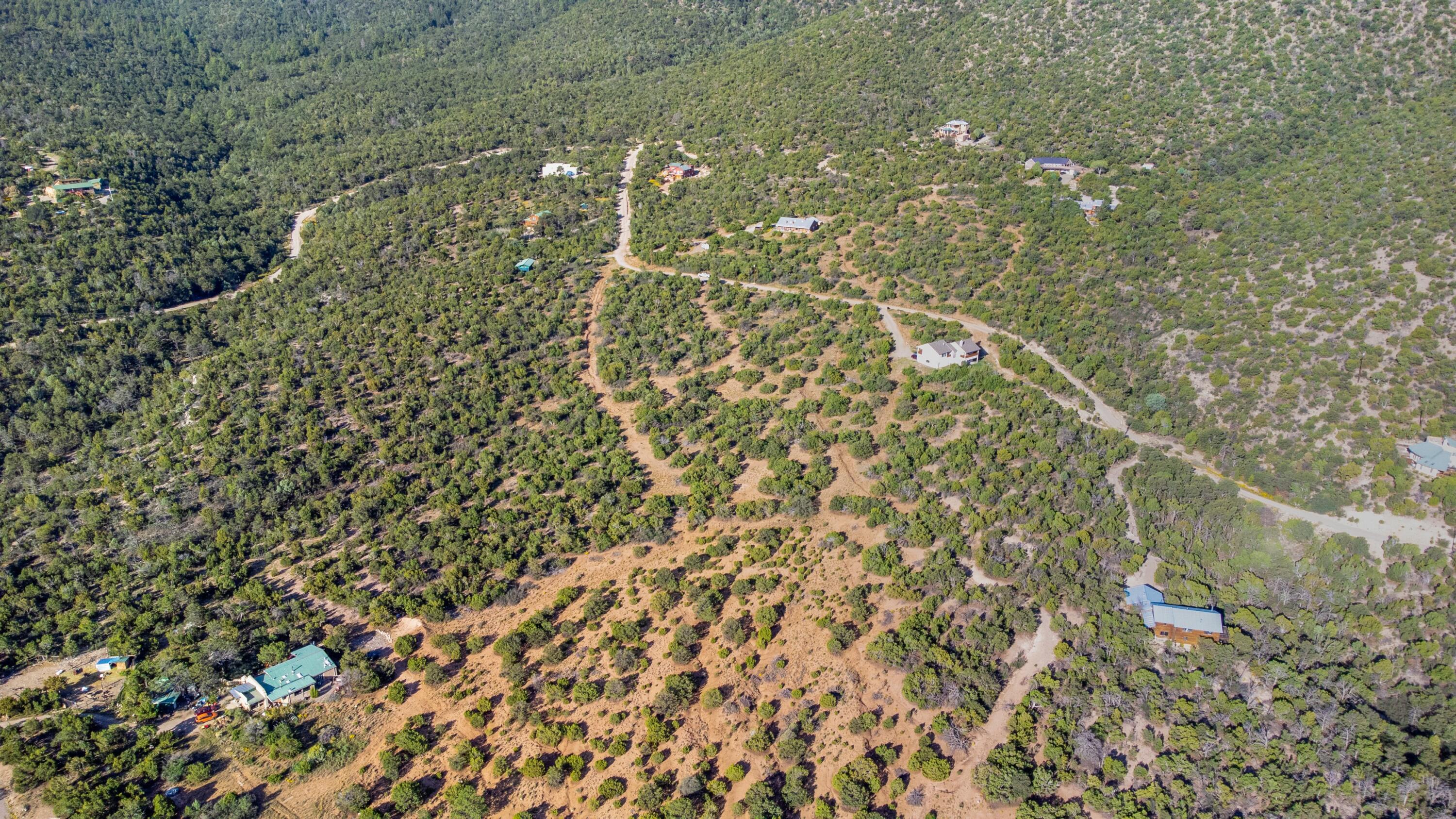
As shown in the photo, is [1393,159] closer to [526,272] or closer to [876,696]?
[876,696]

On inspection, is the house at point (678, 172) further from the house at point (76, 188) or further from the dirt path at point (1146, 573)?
the dirt path at point (1146, 573)

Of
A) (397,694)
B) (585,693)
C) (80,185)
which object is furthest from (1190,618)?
(80,185)

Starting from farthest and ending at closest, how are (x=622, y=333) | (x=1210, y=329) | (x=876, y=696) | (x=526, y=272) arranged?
(x=526, y=272) < (x=622, y=333) < (x=1210, y=329) < (x=876, y=696)

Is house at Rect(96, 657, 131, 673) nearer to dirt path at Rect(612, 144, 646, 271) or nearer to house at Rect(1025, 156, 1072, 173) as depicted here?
dirt path at Rect(612, 144, 646, 271)

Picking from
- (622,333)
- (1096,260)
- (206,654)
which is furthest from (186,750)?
(1096,260)

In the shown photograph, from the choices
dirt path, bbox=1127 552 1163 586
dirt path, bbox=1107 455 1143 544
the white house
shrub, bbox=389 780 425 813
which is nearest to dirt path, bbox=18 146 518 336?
the white house

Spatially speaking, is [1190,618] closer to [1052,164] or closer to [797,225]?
[797,225]

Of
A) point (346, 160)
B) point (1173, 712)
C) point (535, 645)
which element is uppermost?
point (346, 160)
